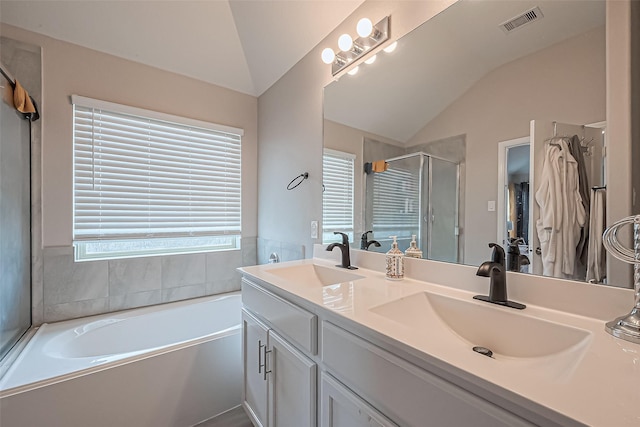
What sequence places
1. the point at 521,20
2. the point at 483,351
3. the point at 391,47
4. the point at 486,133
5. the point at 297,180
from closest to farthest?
1. the point at 483,351
2. the point at 521,20
3. the point at 486,133
4. the point at 391,47
5. the point at 297,180

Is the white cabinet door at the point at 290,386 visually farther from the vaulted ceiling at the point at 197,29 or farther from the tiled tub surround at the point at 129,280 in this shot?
the vaulted ceiling at the point at 197,29

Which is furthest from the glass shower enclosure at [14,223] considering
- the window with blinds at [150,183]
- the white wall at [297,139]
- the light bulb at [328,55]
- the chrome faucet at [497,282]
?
the chrome faucet at [497,282]

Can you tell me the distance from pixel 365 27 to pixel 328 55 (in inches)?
12.1

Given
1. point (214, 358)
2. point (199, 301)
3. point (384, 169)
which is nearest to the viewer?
point (384, 169)

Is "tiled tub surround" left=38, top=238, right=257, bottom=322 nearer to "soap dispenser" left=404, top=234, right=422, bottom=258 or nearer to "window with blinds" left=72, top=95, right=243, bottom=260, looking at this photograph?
"window with blinds" left=72, top=95, right=243, bottom=260

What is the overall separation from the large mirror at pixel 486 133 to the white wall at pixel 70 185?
1490 millimetres

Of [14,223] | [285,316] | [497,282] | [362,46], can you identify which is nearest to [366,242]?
[285,316]

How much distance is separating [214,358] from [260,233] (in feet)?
3.90

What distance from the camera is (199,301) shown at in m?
2.36

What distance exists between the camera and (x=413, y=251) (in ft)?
4.31

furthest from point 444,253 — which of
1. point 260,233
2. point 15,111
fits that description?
point 15,111

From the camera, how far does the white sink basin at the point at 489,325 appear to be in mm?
748

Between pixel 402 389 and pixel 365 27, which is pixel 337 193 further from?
pixel 402 389

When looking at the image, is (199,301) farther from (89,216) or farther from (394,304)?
(394,304)
